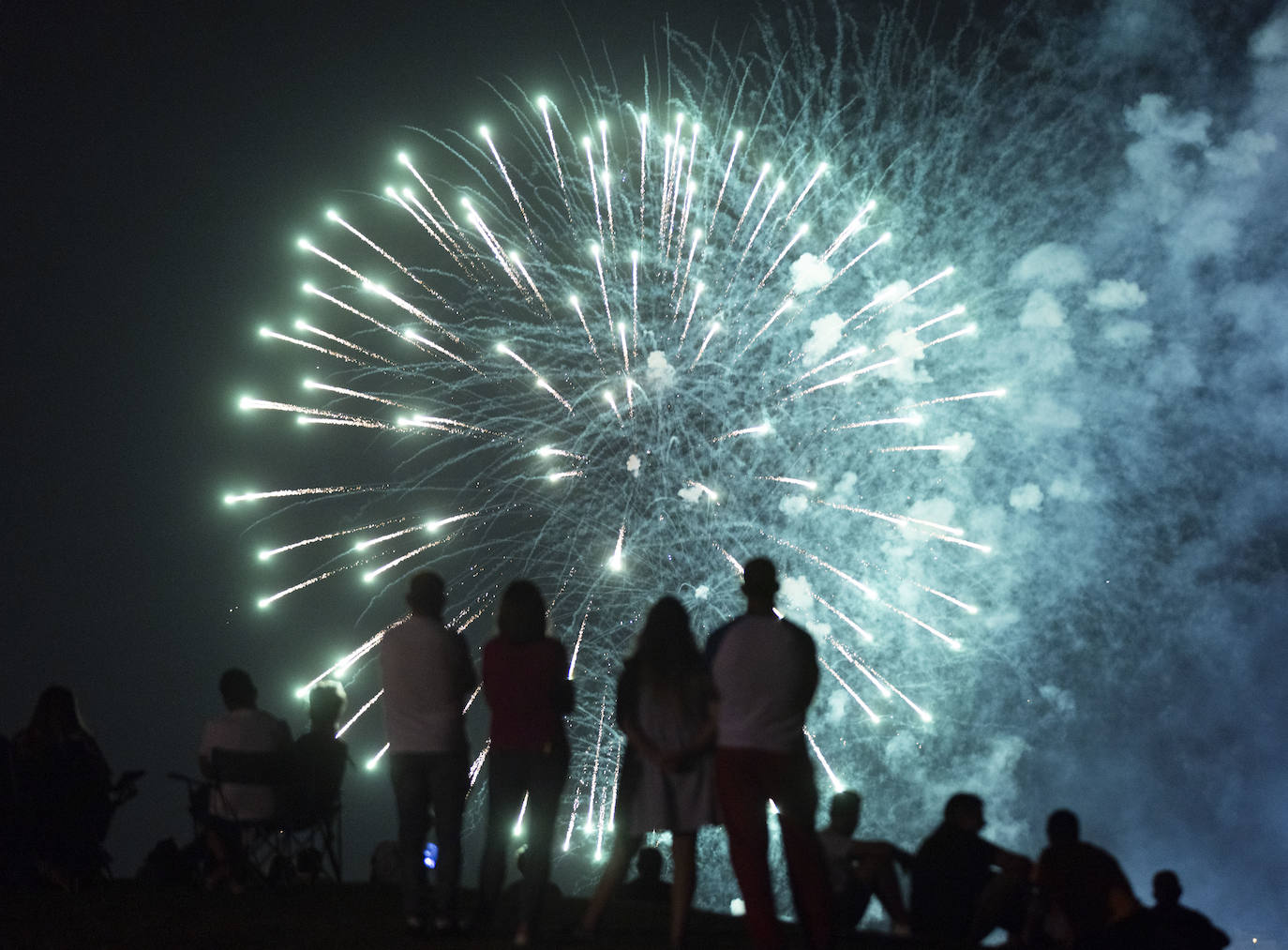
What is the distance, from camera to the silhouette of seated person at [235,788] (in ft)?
29.0

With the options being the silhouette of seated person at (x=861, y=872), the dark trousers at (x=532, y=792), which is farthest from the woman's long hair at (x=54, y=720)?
the silhouette of seated person at (x=861, y=872)

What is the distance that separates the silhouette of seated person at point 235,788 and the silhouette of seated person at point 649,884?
7.53ft

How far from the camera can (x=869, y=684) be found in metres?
28.5

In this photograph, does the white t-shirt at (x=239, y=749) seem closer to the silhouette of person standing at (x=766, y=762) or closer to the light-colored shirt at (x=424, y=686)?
the light-colored shirt at (x=424, y=686)

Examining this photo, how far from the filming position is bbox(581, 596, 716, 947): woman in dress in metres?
6.38

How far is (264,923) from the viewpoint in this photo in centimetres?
713

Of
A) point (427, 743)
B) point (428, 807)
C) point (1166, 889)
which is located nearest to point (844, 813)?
point (1166, 889)

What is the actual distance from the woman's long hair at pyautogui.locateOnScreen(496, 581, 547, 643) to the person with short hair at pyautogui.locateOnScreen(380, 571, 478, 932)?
0.96ft

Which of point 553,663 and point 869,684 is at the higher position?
point 869,684

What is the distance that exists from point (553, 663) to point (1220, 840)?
34426mm

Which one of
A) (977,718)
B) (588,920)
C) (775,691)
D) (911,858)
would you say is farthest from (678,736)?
(977,718)

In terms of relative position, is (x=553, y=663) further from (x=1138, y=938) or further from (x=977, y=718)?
(x=977, y=718)

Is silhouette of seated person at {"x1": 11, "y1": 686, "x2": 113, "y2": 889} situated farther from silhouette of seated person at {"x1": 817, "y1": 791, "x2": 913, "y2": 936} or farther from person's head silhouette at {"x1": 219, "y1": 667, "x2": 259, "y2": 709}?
silhouette of seated person at {"x1": 817, "y1": 791, "x2": 913, "y2": 936}

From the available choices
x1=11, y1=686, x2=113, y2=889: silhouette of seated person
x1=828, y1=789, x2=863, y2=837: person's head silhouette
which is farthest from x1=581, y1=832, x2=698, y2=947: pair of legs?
x1=11, y1=686, x2=113, y2=889: silhouette of seated person
